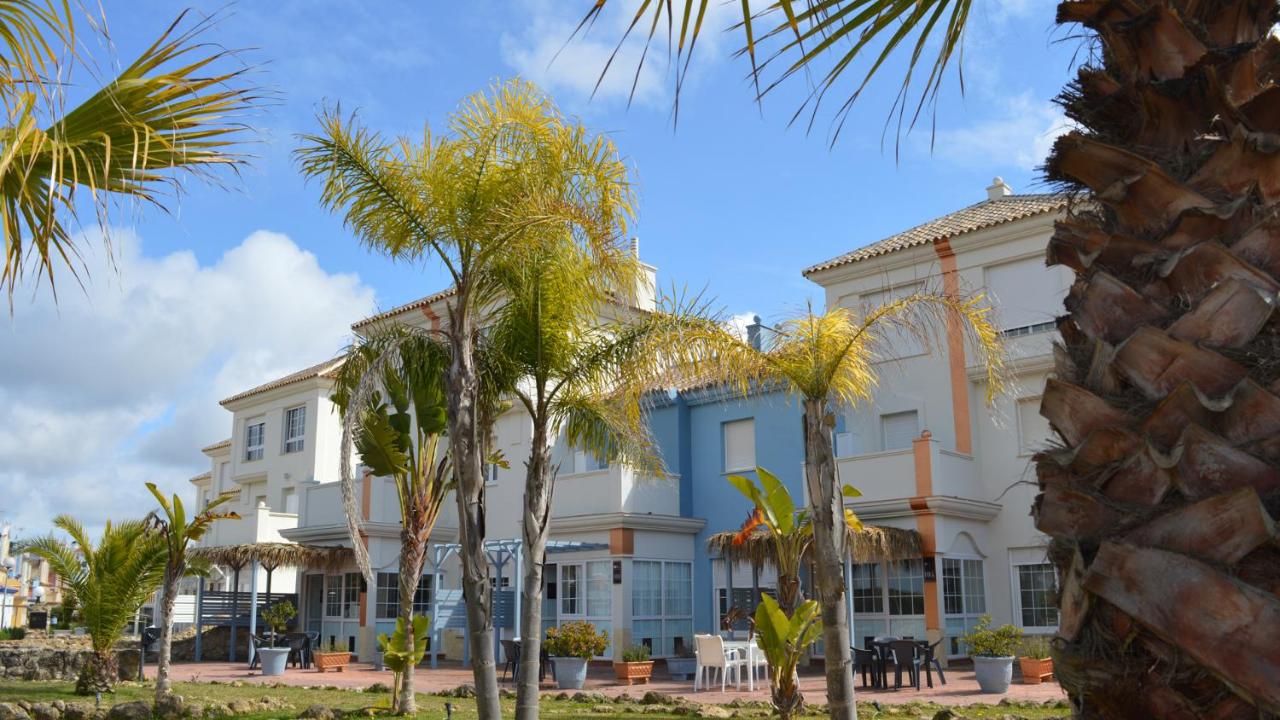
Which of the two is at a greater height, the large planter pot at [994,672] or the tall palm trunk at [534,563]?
the tall palm trunk at [534,563]

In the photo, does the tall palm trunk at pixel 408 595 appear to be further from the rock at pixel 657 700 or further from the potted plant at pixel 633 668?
the potted plant at pixel 633 668

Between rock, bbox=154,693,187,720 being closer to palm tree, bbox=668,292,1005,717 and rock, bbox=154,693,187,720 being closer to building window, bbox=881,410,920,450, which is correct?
palm tree, bbox=668,292,1005,717

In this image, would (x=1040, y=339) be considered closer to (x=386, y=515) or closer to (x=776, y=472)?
(x=776, y=472)

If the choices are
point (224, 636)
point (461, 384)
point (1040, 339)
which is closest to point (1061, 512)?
point (461, 384)

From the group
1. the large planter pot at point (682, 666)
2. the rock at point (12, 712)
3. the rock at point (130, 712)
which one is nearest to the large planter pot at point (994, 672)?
the large planter pot at point (682, 666)

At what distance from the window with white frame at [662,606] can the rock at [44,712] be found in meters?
13.2

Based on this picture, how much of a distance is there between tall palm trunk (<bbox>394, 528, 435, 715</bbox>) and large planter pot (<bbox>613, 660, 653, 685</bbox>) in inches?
227

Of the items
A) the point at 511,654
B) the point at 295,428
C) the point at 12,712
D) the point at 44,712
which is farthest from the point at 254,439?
the point at 12,712

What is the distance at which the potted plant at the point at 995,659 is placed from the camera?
15336 millimetres

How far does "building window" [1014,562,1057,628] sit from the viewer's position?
68.5 ft

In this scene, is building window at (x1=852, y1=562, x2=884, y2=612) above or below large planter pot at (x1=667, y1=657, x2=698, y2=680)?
above

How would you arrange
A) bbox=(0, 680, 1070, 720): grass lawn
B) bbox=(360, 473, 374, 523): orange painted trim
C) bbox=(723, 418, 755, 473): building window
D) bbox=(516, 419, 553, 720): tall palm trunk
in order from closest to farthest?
bbox=(516, 419, 553, 720): tall palm trunk < bbox=(0, 680, 1070, 720): grass lawn < bbox=(723, 418, 755, 473): building window < bbox=(360, 473, 374, 523): orange painted trim

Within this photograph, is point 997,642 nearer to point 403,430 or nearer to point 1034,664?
point 1034,664

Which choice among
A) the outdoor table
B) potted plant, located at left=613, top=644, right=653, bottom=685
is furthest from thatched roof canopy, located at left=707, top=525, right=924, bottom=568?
potted plant, located at left=613, top=644, right=653, bottom=685
